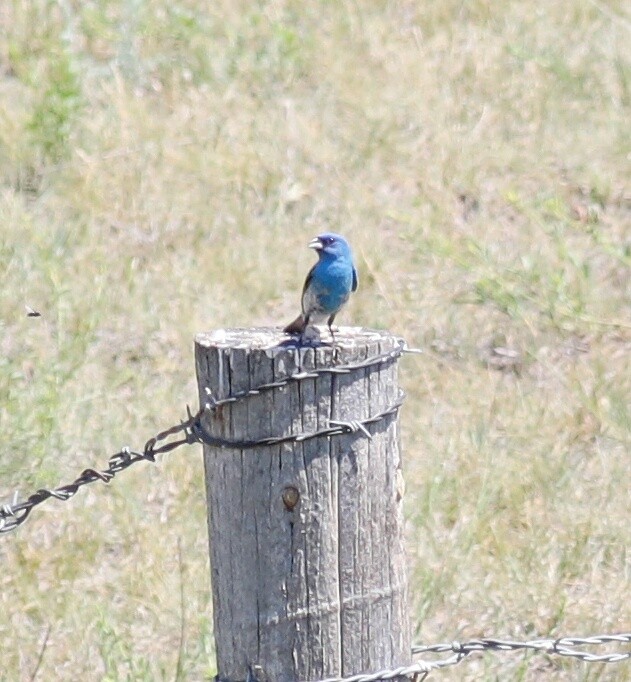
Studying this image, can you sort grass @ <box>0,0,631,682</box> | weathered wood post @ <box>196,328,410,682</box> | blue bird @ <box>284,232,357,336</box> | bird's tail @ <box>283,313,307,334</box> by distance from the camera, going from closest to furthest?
weathered wood post @ <box>196,328,410,682</box> < bird's tail @ <box>283,313,307,334</box> < blue bird @ <box>284,232,357,336</box> < grass @ <box>0,0,631,682</box>

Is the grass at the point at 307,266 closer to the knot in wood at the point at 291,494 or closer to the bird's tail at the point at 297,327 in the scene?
the bird's tail at the point at 297,327

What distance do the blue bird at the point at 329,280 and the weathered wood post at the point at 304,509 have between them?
910 millimetres

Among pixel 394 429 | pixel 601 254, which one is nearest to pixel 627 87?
pixel 601 254

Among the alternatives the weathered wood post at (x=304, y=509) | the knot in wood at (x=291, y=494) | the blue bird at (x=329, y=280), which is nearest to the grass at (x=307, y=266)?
the blue bird at (x=329, y=280)

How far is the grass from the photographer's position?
4551 mm

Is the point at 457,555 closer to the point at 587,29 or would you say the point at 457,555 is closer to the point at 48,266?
the point at 48,266

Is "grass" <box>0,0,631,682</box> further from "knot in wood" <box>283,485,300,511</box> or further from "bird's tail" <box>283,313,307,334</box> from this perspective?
"knot in wood" <box>283,485,300,511</box>

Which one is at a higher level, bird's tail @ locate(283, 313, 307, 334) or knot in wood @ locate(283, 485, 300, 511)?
bird's tail @ locate(283, 313, 307, 334)

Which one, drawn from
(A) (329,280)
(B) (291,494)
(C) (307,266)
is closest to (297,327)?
(B) (291,494)

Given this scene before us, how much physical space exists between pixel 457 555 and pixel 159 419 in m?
1.51

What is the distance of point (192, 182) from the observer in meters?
7.33

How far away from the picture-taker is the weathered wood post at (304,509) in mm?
2400

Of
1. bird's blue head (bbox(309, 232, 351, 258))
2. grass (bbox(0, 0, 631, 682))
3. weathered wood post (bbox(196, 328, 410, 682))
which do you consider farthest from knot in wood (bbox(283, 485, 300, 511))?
grass (bbox(0, 0, 631, 682))

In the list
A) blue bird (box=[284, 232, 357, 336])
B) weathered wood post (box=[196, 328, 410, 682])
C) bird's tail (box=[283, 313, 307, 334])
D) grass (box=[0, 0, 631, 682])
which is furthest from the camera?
grass (box=[0, 0, 631, 682])
